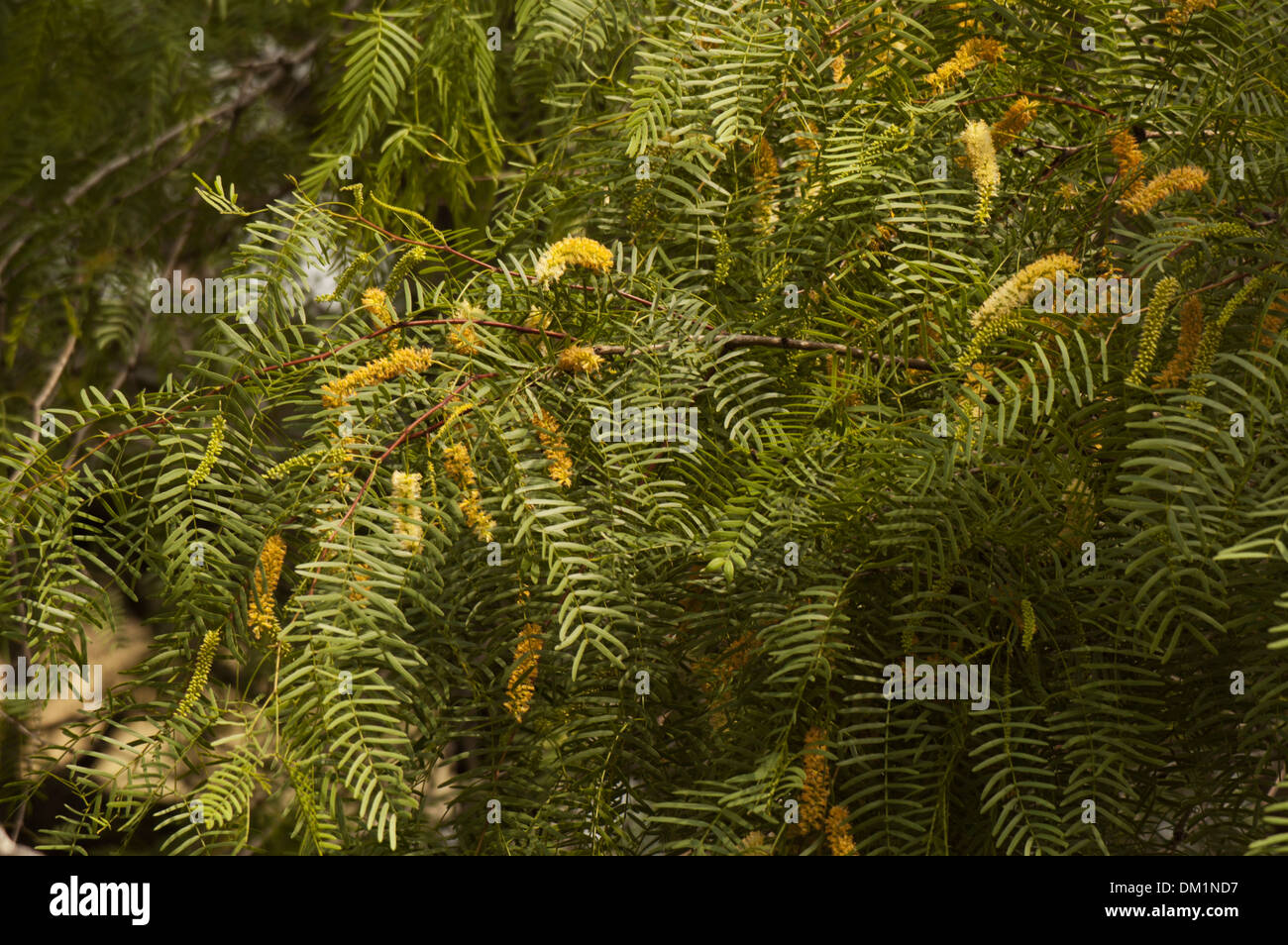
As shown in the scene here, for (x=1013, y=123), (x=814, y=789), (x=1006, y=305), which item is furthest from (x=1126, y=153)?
(x=814, y=789)

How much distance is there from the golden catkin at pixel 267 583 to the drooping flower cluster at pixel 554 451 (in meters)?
0.13

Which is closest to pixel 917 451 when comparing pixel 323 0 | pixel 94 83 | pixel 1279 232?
pixel 1279 232

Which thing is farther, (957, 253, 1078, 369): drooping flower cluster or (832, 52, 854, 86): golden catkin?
(832, 52, 854, 86): golden catkin

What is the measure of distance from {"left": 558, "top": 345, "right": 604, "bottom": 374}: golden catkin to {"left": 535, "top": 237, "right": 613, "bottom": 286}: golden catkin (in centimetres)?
4

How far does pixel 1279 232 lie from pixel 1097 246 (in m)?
0.12

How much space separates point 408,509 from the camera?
51cm

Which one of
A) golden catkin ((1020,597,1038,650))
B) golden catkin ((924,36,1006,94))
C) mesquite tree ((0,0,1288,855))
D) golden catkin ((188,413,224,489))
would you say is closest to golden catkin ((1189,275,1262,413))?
mesquite tree ((0,0,1288,855))

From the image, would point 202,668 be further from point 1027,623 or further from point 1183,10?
point 1183,10

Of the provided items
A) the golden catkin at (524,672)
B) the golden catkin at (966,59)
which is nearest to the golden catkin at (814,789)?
the golden catkin at (524,672)

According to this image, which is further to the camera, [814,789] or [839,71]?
[839,71]

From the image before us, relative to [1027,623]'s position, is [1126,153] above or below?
above

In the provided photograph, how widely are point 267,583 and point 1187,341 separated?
43cm

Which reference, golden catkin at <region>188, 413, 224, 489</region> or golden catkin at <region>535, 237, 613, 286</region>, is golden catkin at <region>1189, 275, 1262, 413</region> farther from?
golden catkin at <region>188, 413, 224, 489</region>

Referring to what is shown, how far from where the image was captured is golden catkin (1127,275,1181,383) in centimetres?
48
